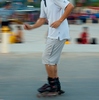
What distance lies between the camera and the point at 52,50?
5117 mm

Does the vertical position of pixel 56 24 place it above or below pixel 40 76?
above

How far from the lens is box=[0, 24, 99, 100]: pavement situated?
5652 millimetres

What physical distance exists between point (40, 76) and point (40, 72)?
41 cm

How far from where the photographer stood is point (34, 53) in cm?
970

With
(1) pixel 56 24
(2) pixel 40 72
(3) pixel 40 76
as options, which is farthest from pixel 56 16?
(2) pixel 40 72

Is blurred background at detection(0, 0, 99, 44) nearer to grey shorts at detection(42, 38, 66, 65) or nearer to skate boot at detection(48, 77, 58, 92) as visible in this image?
skate boot at detection(48, 77, 58, 92)

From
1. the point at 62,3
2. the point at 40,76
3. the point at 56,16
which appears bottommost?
the point at 40,76

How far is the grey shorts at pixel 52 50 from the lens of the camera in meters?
5.11

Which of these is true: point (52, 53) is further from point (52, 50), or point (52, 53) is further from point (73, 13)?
point (73, 13)

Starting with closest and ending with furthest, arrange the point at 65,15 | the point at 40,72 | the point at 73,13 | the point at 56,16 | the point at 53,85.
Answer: the point at 65,15 < the point at 56,16 < the point at 53,85 < the point at 40,72 < the point at 73,13

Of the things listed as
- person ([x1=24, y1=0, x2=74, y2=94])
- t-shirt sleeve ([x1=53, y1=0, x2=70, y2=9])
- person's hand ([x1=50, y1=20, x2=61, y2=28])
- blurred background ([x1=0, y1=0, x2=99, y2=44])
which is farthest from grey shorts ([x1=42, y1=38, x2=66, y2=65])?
blurred background ([x1=0, y1=0, x2=99, y2=44])

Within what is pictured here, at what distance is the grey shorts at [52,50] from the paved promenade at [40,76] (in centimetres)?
59

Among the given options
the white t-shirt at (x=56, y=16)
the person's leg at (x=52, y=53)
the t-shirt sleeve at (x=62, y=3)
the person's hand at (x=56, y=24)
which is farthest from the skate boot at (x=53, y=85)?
the t-shirt sleeve at (x=62, y=3)

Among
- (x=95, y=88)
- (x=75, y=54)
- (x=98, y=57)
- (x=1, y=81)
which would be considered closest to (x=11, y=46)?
(x=75, y=54)
